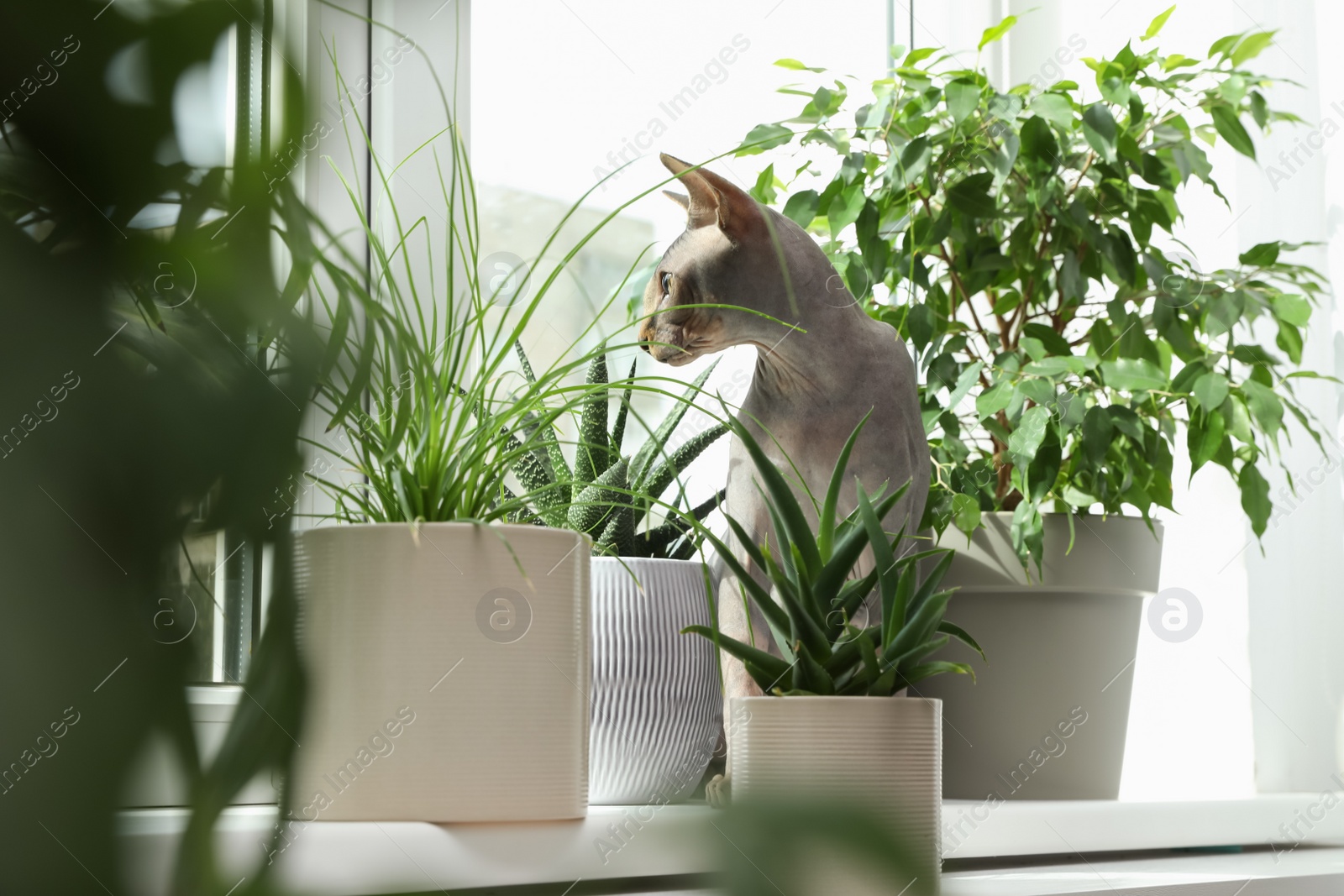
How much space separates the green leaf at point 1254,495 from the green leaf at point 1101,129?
0.33m

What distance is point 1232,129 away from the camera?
1.19 m

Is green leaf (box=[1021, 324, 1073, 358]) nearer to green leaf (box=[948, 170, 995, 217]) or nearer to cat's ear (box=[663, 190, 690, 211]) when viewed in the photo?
green leaf (box=[948, 170, 995, 217])

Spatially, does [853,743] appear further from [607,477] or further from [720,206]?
[720,206]

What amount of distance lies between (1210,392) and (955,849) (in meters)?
0.50

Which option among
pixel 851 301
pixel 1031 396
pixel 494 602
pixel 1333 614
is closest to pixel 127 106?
pixel 494 602

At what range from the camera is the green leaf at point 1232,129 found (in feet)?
3.91

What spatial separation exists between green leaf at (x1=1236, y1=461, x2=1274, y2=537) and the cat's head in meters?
0.52

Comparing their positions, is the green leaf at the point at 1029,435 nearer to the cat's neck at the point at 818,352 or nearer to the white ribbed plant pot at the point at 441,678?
the cat's neck at the point at 818,352

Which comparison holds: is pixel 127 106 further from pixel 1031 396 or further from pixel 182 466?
pixel 1031 396

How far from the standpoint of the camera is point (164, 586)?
0.07 m

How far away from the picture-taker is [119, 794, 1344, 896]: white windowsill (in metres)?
0.09

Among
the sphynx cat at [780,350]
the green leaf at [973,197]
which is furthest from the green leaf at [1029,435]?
the green leaf at [973,197]

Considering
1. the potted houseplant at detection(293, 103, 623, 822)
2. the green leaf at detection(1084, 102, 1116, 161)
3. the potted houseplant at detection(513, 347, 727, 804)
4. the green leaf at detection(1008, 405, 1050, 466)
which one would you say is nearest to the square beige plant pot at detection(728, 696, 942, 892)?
the potted houseplant at detection(293, 103, 623, 822)

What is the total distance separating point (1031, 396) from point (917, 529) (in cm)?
18
